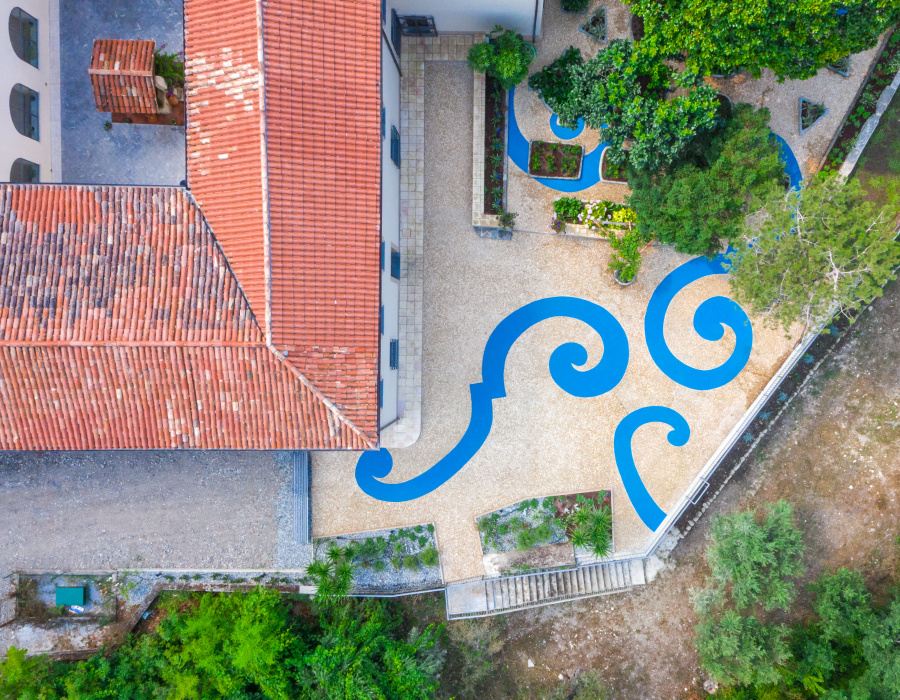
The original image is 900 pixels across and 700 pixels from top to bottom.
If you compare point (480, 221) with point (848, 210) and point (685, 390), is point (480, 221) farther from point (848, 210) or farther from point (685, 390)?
point (848, 210)

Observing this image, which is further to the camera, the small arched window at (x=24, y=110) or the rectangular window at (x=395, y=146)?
the rectangular window at (x=395, y=146)

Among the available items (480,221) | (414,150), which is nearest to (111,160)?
(414,150)

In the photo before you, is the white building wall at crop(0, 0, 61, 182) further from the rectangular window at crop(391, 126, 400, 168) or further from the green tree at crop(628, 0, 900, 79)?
the green tree at crop(628, 0, 900, 79)

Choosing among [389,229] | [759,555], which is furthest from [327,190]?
[759,555]

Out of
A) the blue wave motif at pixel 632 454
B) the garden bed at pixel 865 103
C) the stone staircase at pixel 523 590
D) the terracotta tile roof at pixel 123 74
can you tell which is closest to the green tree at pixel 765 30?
the garden bed at pixel 865 103

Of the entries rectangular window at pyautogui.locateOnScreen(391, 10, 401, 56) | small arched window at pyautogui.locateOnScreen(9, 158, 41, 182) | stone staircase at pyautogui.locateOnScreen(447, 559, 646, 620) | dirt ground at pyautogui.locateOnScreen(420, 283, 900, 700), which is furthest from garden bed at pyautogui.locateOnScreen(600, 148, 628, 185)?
small arched window at pyautogui.locateOnScreen(9, 158, 41, 182)

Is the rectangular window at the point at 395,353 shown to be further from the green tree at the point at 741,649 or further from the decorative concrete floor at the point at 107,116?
the green tree at the point at 741,649
